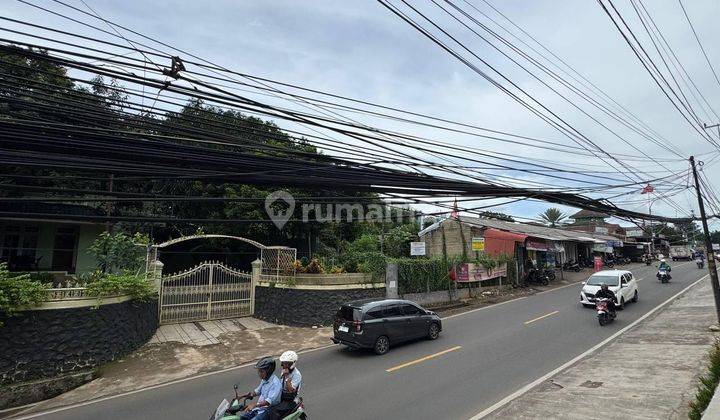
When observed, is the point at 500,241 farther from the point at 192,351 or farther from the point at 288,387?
the point at 288,387

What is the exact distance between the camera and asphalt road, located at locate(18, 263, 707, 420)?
7438mm

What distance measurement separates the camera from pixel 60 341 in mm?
9594

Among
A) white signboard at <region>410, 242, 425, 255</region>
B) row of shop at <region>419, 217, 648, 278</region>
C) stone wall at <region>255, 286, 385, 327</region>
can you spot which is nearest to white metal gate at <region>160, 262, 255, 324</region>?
stone wall at <region>255, 286, 385, 327</region>

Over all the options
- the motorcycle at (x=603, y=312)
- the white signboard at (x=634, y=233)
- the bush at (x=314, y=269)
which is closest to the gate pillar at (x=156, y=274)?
the bush at (x=314, y=269)

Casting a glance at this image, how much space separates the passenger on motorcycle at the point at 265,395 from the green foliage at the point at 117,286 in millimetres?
7124

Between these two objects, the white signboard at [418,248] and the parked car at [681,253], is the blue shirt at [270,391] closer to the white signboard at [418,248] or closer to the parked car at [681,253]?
the white signboard at [418,248]

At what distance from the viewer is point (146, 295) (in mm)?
12336

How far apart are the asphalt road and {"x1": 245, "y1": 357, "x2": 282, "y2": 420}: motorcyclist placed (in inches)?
64.2

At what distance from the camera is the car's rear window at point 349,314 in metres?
11.6

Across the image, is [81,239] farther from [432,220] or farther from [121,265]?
[432,220]

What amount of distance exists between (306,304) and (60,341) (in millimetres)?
8017

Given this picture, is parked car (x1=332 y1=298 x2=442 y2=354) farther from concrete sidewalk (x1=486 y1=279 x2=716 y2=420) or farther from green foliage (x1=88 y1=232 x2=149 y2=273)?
green foliage (x1=88 y1=232 x2=149 y2=273)

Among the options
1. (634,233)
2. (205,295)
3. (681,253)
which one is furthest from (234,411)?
(634,233)

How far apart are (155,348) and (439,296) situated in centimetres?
1372
